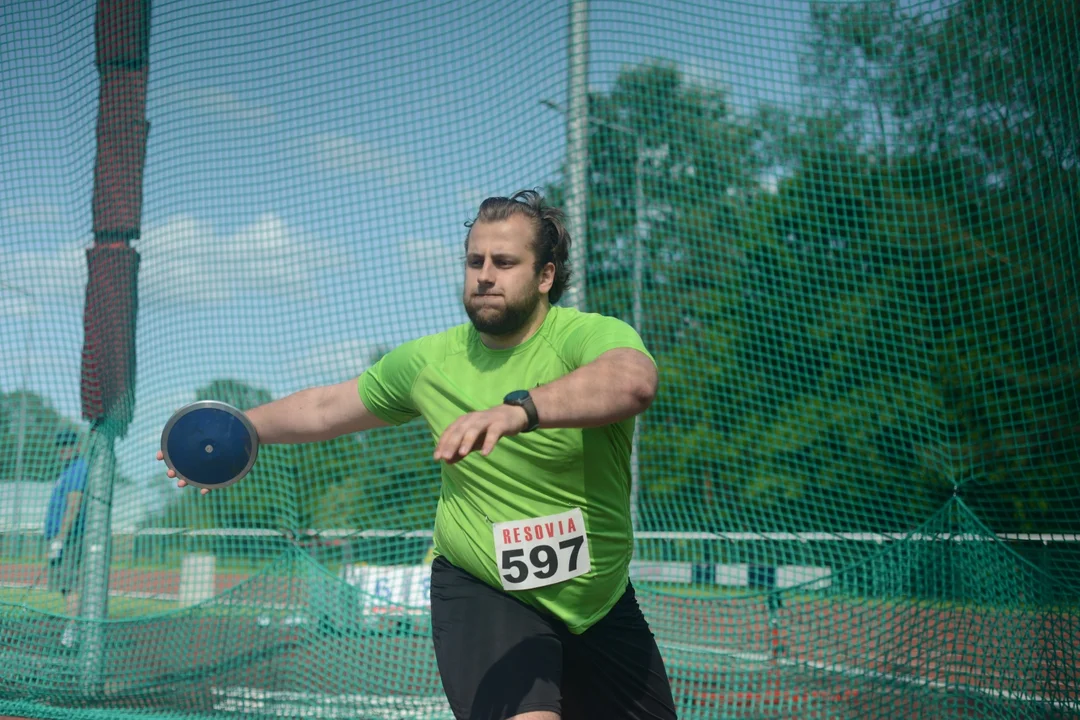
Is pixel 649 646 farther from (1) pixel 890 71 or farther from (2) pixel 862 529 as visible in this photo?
(1) pixel 890 71

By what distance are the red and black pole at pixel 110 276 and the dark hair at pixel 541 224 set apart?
14.2ft

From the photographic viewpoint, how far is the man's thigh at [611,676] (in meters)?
2.85

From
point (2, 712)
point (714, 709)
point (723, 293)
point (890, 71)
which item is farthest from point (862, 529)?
point (2, 712)

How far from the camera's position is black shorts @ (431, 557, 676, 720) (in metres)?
2.59

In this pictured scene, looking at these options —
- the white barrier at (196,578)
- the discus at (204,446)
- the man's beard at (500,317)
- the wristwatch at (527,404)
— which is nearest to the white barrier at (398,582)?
the white barrier at (196,578)

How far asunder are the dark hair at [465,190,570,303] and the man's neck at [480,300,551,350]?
145 millimetres

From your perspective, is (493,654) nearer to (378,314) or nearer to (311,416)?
(311,416)

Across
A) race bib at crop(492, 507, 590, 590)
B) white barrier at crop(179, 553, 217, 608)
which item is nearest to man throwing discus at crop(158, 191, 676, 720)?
race bib at crop(492, 507, 590, 590)

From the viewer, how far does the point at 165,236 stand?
702 centimetres

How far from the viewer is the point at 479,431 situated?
1964 millimetres

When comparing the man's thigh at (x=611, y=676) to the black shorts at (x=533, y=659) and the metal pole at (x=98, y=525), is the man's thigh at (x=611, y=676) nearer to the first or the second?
the black shorts at (x=533, y=659)

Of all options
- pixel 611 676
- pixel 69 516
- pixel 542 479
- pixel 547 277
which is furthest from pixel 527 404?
pixel 69 516

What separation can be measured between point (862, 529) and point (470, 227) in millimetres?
5122

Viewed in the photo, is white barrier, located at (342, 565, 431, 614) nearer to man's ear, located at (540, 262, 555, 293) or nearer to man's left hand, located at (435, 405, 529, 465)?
man's ear, located at (540, 262, 555, 293)
